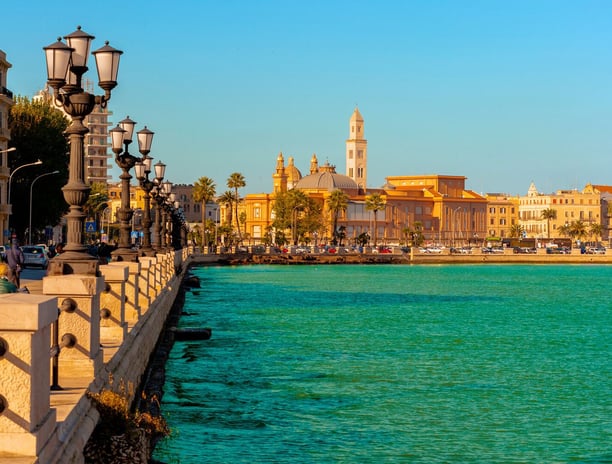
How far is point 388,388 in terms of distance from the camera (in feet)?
85.5

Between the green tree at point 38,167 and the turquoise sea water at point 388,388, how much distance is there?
852 inches

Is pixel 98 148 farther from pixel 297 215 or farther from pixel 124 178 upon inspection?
pixel 124 178

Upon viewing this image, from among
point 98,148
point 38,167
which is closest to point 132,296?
point 38,167

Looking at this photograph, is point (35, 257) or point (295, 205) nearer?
point (35, 257)

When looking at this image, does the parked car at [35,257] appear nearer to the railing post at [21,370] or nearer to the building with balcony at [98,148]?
the railing post at [21,370]

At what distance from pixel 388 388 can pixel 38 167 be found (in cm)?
5266

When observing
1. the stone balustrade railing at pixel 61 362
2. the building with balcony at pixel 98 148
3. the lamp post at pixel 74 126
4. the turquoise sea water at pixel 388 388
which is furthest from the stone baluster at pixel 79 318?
the building with balcony at pixel 98 148

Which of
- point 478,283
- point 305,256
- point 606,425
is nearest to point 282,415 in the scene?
point 606,425

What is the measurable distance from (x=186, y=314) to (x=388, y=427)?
29.7 metres

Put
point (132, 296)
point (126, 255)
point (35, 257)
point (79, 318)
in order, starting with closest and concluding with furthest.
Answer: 1. point (79, 318)
2. point (132, 296)
3. point (126, 255)
4. point (35, 257)

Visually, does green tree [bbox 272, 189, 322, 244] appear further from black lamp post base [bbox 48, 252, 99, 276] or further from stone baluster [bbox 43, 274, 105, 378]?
stone baluster [bbox 43, 274, 105, 378]

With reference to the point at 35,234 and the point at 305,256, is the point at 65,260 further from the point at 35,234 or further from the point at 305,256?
the point at 305,256

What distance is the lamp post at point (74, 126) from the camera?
1316 centimetres

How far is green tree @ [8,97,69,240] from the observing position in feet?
243
